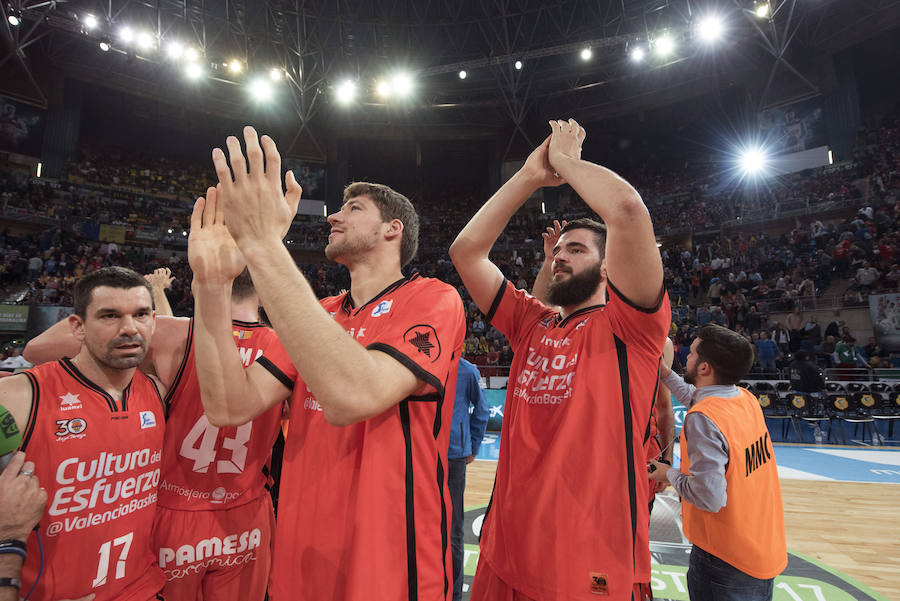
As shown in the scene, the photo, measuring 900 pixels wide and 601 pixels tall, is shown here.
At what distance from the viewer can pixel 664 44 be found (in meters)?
16.3

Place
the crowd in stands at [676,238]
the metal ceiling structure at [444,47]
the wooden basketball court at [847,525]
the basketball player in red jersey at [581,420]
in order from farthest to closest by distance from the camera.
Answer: the metal ceiling structure at [444,47] → the crowd in stands at [676,238] → the wooden basketball court at [847,525] → the basketball player in red jersey at [581,420]

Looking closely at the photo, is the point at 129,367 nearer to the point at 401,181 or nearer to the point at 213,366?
the point at 213,366

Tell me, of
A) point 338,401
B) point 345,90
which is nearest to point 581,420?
point 338,401

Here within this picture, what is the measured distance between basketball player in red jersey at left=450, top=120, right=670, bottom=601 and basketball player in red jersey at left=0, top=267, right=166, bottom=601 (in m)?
1.46

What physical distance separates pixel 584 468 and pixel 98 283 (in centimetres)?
230

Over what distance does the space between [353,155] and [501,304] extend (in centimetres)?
2568

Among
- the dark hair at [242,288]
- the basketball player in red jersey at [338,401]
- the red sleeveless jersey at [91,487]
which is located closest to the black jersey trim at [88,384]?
the red sleeveless jersey at [91,487]

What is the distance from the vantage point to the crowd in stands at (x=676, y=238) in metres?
13.9

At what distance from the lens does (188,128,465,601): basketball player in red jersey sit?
109cm

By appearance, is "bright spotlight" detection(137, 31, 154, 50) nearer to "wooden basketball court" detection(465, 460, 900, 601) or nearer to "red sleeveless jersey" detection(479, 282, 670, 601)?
"wooden basketball court" detection(465, 460, 900, 601)

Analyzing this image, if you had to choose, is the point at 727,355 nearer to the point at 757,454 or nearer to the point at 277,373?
the point at 757,454

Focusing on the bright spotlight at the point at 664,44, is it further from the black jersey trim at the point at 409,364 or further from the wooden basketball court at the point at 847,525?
the black jersey trim at the point at 409,364

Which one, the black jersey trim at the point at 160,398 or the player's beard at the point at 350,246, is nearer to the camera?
the player's beard at the point at 350,246

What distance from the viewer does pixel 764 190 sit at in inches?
773
